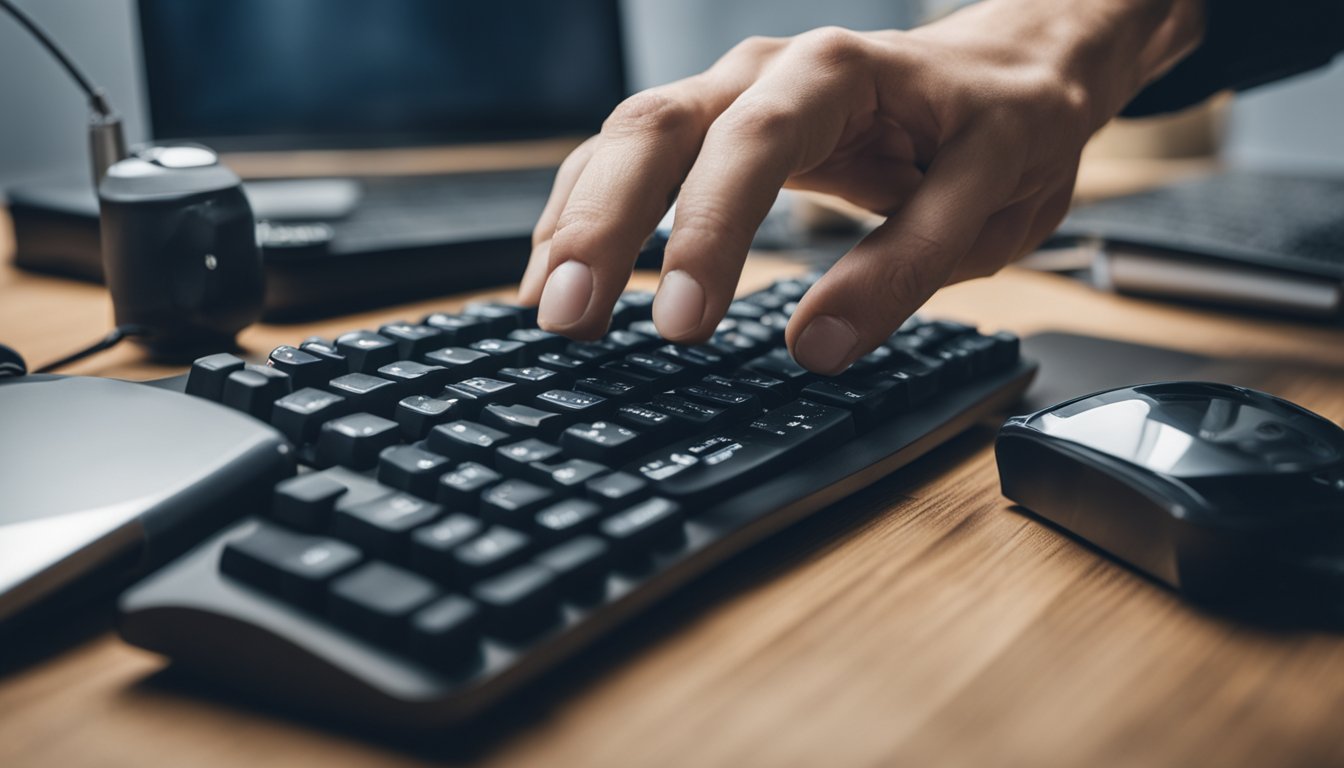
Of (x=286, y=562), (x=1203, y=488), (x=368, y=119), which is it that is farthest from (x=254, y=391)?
(x=368, y=119)

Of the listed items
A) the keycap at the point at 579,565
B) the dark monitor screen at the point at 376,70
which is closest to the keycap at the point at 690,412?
the keycap at the point at 579,565

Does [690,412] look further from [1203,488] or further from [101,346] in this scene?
[101,346]

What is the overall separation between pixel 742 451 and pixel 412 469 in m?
0.13

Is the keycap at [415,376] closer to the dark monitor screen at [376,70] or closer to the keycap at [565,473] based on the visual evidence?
the keycap at [565,473]

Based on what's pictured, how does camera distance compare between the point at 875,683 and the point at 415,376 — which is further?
the point at 415,376

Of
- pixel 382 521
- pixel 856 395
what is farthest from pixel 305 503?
pixel 856 395

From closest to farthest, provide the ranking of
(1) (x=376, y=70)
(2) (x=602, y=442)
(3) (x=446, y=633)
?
1. (3) (x=446, y=633)
2. (2) (x=602, y=442)
3. (1) (x=376, y=70)

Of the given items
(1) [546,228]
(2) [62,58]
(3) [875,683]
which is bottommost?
(3) [875,683]

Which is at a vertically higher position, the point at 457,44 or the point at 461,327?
the point at 457,44

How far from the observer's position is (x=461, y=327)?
484 mm

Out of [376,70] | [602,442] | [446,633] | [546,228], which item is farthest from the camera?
[376,70]

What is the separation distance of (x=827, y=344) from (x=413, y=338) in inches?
7.6

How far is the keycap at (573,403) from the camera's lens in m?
0.39

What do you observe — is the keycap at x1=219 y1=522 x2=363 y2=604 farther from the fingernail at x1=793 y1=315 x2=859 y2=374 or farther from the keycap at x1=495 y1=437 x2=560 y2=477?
the fingernail at x1=793 y1=315 x2=859 y2=374
